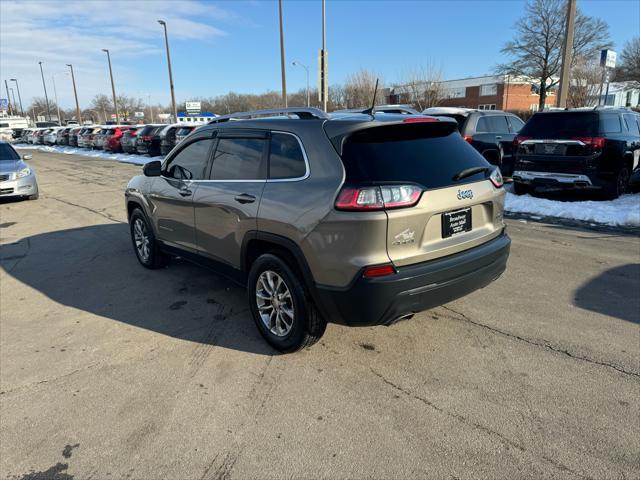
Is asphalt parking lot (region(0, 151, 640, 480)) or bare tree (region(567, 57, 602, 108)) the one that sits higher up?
bare tree (region(567, 57, 602, 108))

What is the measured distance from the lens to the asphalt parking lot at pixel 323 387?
251 centimetres

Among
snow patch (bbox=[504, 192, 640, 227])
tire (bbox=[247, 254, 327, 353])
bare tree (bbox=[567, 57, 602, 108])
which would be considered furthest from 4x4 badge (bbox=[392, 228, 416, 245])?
bare tree (bbox=[567, 57, 602, 108])

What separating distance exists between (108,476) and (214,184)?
249 cm

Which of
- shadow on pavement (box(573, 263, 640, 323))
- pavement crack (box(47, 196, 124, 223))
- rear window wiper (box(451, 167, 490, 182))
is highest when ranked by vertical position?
rear window wiper (box(451, 167, 490, 182))

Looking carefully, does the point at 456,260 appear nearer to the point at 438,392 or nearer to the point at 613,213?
the point at 438,392

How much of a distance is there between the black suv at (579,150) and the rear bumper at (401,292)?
6684 mm

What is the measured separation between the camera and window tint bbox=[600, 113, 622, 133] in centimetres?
864

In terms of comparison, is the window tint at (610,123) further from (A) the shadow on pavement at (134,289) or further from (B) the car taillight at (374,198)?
(A) the shadow on pavement at (134,289)

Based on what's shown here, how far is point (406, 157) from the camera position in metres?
3.15

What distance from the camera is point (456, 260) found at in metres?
3.20

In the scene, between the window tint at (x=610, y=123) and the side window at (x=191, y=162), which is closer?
the side window at (x=191, y=162)

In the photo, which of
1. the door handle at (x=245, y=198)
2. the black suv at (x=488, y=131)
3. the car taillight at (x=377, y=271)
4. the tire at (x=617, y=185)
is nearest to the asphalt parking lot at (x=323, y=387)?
the car taillight at (x=377, y=271)

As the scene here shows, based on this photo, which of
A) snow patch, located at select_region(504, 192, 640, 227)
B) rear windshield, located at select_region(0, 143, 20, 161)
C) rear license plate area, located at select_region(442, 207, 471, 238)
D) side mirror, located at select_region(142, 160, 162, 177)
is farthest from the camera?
rear windshield, located at select_region(0, 143, 20, 161)

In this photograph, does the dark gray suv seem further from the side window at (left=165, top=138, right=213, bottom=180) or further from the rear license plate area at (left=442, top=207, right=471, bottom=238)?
the side window at (left=165, top=138, right=213, bottom=180)
